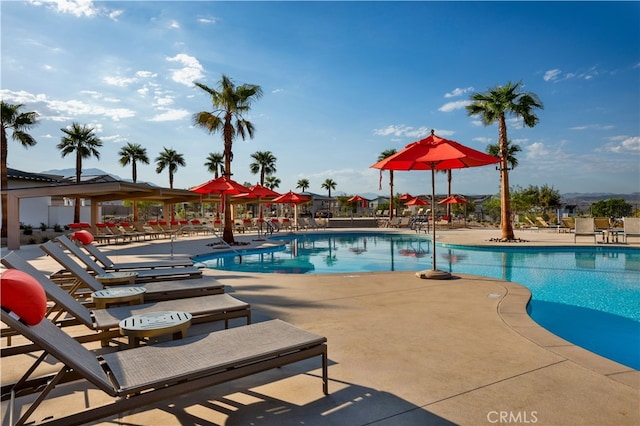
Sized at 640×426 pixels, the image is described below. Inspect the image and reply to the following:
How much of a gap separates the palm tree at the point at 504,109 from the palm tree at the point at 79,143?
2777 centimetres

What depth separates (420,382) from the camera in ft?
8.99

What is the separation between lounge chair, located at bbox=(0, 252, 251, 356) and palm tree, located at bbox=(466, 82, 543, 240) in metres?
15.7

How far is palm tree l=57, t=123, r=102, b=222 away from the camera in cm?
2775

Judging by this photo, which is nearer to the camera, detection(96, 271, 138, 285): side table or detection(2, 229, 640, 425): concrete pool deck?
detection(2, 229, 640, 425): concrete pool deck

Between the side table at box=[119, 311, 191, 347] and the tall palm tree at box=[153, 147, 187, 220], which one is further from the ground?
the tall palm tree at box=[153, 147, 187, 220]

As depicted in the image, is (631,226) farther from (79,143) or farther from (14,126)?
(79,143)

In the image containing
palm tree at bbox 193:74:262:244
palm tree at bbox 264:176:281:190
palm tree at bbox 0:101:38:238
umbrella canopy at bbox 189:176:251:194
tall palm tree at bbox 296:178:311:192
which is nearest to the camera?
umbrella canopy at bbox 189:176:251:194

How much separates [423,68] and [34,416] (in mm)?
18584

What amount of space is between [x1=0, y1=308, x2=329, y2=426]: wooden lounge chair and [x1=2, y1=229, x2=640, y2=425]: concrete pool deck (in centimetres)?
30

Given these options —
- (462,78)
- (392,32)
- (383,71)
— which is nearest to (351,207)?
(462,78)

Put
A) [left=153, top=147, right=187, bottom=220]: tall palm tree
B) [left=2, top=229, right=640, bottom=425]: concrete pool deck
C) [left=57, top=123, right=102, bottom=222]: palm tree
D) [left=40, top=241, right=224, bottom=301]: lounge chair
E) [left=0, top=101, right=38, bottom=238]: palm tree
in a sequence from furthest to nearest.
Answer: [left=153, top=147, right=187, bottom=220]: tall palm tree, [left=57, top=123, right=102, bottom=222]: palm tree, [left=0, top=101, right=38, bottom=238]: palm tree, [left=40, top=241, right=224, bottom=301]: lounge chair, [left=2, top=229, right=640, bottom=425]: concrete pool deck

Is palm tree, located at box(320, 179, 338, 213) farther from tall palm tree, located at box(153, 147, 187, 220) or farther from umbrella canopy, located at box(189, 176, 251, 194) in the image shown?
umbrella canopy, located at box(189, 176, 251, 194)

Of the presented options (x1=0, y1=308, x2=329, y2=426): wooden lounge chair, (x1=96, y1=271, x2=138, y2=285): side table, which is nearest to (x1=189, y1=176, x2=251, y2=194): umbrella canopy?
(x1=96, y1=271, x2=138, y2=285): side table

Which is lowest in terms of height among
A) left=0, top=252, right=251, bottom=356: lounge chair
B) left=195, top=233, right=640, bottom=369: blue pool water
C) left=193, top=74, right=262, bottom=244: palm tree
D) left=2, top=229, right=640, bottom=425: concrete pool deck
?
left=195, top=233, right=640, bottom=369: blue pool water
